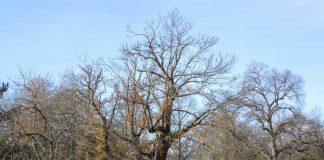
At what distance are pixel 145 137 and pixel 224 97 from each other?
17.7 feet

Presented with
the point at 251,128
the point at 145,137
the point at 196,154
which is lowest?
the point at 145,137

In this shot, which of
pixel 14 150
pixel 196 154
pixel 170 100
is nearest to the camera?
pixel 14 150

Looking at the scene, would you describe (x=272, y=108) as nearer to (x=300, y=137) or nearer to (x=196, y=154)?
(x=300, y=137)

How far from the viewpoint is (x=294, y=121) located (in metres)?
48.0

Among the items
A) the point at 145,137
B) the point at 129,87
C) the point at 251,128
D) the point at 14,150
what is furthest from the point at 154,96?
the point at 251,128

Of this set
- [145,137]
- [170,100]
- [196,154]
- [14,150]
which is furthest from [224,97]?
[14,150]

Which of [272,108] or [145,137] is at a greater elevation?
[272,108]

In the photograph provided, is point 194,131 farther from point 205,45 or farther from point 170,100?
point 205,45

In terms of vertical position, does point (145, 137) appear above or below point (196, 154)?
below

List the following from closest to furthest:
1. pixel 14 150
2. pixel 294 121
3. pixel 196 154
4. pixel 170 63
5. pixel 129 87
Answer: pixel 14 150 < pixel 129 87 < pixel 170 63 < pixel 196 154 < pixel 294 121

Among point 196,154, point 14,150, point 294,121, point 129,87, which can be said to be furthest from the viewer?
point 294,121

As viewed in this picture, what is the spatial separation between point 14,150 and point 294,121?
39.3 metres

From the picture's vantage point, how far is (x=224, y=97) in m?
28.0

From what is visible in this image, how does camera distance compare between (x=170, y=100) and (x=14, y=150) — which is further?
(x=170, y=100)
